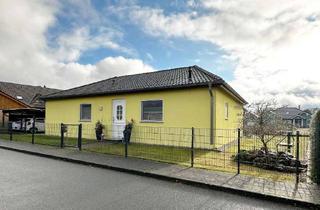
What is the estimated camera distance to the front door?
48.4 feet

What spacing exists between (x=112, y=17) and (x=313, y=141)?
32.7 ft

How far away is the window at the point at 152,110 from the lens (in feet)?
43.8

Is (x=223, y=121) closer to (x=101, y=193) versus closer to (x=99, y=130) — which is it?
(x=99, y=130)

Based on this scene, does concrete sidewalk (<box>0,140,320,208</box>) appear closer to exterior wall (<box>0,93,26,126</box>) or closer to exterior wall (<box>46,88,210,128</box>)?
exterior wall (<box>46,88,210,128</box>)

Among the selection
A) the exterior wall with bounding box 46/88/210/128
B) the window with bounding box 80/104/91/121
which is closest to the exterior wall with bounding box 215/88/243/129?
the exterior wall with bounding box 46/88/210/128

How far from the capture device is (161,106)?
13.3 metres

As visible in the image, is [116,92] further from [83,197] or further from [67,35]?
[83,197]

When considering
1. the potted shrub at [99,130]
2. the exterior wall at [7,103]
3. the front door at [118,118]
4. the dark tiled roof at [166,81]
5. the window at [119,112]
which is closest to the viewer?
the dark tiled roof at [166,81]

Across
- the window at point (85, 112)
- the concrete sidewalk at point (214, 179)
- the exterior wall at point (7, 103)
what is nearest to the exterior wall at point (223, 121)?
the concrete sidewalk at point (214, 179)

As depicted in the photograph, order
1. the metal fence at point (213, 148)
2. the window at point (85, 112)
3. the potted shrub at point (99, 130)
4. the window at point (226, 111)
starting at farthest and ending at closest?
the window at point (85, 112)
the potted shrub at point (99, 130)
the window at point (226, 111)
the metal fence at point (213, 148)

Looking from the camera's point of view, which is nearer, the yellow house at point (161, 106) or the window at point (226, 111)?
the yellow house at point (161, 106)

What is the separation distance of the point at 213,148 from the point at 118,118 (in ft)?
20.4

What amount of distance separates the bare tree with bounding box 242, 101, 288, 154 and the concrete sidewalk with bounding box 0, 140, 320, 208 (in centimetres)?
259

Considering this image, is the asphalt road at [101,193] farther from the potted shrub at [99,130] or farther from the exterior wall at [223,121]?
the potted shrub at [99,130]
